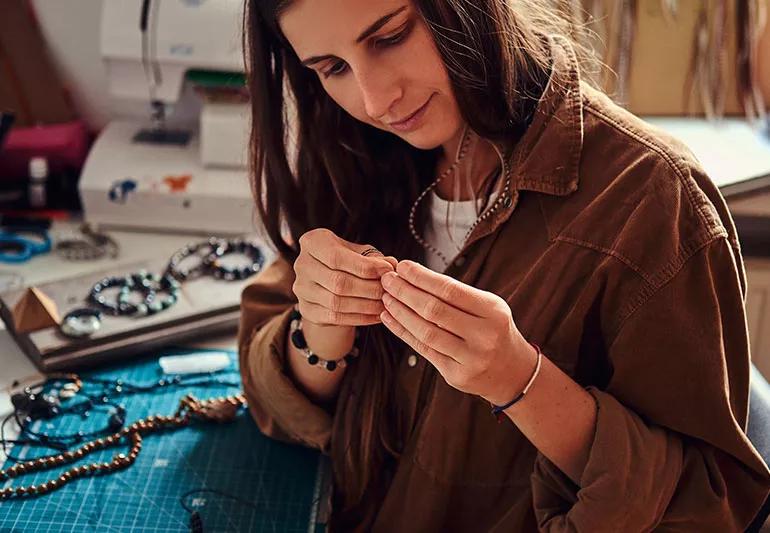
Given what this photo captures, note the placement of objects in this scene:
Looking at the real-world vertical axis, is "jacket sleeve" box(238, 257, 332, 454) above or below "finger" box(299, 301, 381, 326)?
below

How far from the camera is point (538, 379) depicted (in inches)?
35.1

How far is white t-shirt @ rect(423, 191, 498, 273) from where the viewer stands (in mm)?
1125

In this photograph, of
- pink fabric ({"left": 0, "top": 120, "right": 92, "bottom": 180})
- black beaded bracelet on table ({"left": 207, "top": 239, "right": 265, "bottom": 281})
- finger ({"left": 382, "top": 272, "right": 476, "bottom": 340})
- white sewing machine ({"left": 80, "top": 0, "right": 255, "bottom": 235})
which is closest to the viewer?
finger ({"left": 382, "top": 272, "right": 476, "bottom": 340})

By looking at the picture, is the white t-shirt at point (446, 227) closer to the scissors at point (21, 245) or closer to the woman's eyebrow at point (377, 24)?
the woman's eyebrow at point (377, 24)

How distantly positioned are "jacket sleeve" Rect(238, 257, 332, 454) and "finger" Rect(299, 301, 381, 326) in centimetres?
18

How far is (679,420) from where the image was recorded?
0.91 metres

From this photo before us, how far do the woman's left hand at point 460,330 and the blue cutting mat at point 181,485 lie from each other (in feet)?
1.18

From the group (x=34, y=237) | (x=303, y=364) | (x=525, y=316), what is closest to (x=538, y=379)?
(x=525, y=316)

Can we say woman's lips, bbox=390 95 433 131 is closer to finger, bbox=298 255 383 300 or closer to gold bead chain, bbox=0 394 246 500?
finger, bbox=298 255 383 300

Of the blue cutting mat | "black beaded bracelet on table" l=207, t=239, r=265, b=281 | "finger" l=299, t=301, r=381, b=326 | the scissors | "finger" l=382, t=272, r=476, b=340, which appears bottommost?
the blue cutting mat

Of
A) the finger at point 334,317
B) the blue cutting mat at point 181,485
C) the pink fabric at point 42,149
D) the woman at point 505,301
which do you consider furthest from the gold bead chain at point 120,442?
the pink fabric at point 42,149

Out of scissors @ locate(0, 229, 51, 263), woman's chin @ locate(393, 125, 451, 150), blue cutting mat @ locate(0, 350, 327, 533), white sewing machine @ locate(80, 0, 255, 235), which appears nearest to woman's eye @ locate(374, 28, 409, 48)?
woman's chin @ locate(393, 125, 451, 150)

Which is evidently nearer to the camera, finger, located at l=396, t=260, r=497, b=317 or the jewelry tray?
finger, located at l=396, t=260, r=497, b=317

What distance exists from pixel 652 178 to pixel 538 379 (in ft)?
0.84
